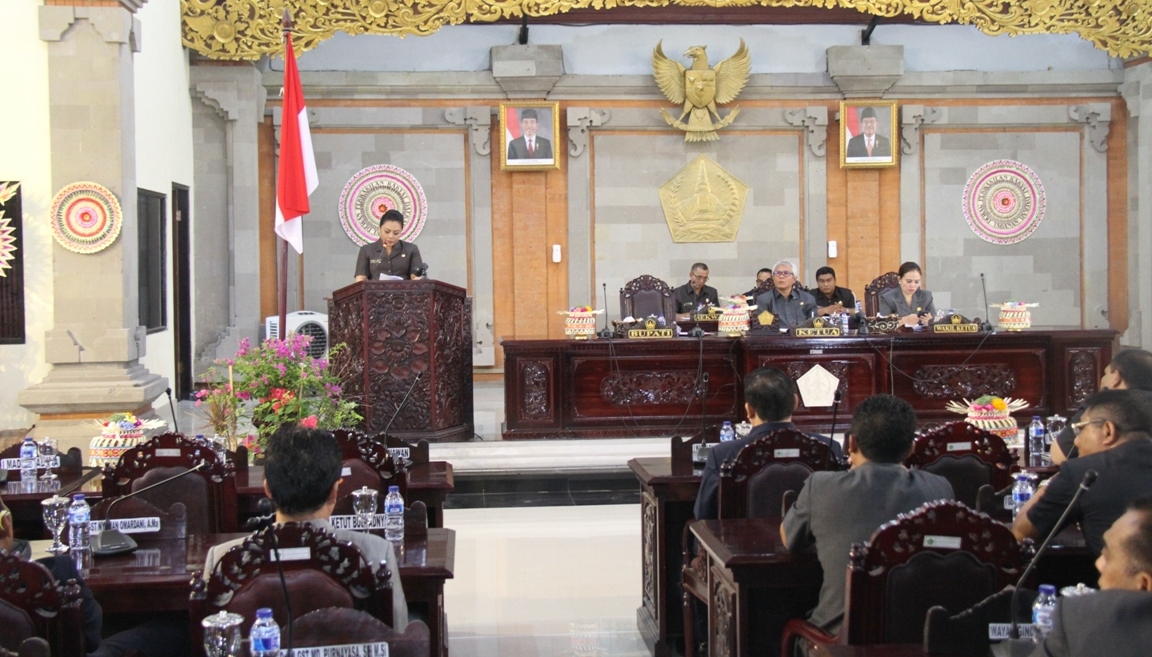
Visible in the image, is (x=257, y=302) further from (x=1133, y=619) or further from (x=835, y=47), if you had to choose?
(x=1133, y=619)

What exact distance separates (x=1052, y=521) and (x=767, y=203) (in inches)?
339

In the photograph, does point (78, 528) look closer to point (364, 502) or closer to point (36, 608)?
point (364, 502)

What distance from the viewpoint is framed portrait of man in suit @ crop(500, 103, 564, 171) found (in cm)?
1101

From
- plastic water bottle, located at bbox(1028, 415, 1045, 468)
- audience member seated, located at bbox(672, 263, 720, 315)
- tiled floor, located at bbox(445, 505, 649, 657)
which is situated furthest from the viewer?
audience member seated, located at bbox(672, 263, 720, 315)

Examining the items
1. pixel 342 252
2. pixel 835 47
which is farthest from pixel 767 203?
pixel 342 252

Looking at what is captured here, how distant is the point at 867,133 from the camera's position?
441 inches

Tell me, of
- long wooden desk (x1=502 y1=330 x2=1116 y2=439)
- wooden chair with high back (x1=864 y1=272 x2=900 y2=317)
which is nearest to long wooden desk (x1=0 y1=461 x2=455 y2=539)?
long wooden desk (x1=502 y1=330 x2=1116 y2=439)

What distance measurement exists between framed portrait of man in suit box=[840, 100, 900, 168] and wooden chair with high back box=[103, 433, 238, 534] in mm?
8552

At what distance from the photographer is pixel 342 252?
11031 millimetres

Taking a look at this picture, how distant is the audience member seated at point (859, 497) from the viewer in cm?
283

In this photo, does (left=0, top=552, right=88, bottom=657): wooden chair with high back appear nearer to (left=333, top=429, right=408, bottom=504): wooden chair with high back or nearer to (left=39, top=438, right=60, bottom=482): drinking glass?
(left=333, top=429, right=408, bottom=504): wooden chair with high back

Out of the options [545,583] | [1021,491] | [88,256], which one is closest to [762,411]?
[1021,491]

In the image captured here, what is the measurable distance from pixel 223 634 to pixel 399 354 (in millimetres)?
5250

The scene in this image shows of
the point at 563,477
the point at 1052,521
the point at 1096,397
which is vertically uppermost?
the point at 1096,397
